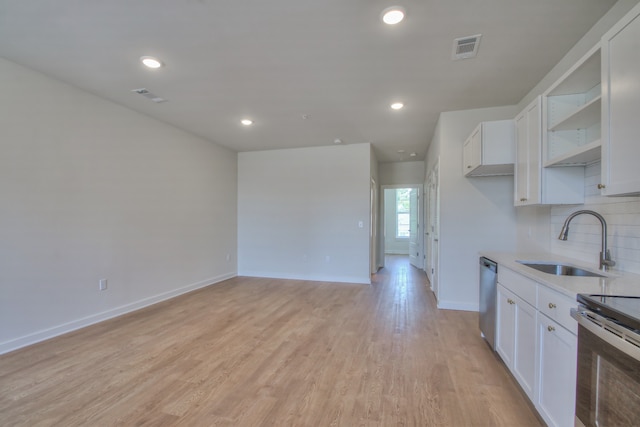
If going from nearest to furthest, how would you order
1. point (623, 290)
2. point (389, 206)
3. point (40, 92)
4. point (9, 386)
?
point (623, 290) → point (9, 386) → point (40, 92) → point (389, 206)

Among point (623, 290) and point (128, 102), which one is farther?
point (128, 102)

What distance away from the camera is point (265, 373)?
2.28 metres

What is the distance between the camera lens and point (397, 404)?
190cm

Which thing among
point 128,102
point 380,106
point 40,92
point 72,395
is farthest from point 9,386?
point 380,106

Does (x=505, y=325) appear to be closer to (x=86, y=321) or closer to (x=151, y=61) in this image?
(x=151, y=61)

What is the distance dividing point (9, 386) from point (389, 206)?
30.7ft

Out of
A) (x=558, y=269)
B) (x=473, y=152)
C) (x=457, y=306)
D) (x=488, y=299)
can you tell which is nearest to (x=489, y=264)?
(x=488, y=299)

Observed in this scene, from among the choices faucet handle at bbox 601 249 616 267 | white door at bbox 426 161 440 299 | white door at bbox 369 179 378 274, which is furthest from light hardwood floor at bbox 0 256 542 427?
white door at bbox 369 179 378 274

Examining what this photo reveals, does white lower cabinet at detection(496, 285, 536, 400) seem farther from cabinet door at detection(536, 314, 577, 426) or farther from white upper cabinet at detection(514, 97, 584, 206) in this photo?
white upper cabinet at detection(514, 97, 584, 206)

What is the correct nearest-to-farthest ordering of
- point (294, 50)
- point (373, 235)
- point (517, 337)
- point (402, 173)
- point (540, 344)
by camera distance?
point (540, 344)
point (517, 337)
point (294, 50)
point (373, 235)
point (402, 173)

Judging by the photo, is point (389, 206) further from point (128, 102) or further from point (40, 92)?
point (40, 92)

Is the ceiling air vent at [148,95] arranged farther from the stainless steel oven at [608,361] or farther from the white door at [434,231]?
the stainless steel oven at [608,361]

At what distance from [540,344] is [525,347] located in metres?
0.24

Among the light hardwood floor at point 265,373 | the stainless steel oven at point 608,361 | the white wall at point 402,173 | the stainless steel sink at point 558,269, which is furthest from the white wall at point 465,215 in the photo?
the white wall at point 402,173
